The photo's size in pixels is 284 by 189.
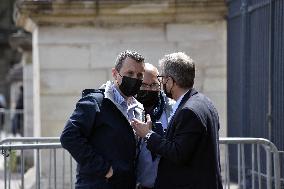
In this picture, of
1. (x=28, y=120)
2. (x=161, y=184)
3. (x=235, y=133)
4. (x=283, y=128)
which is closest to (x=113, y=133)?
(x=161, y=184)

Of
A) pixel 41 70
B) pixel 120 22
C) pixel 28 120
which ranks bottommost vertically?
pixel 28 120

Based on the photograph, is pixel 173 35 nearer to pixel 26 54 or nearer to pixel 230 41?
pixel 230 41

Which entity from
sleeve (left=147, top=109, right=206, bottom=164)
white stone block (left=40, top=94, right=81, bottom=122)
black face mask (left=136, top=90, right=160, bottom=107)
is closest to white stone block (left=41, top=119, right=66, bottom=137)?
white stone block (left=40, top=94, right=81, bottom=122)

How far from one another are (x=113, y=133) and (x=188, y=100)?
49cm

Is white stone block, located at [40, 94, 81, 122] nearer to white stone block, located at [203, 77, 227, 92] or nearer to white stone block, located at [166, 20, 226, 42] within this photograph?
white stone block, located at [166, 20, 226, 42]

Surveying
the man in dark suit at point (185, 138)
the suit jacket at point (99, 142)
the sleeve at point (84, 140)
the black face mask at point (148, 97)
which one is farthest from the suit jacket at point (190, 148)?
the black face mask at point (148, 97)

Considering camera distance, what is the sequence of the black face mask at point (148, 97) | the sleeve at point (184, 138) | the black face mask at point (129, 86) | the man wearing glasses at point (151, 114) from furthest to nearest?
the black face mask at point (148, 97), the man wearing glasses at point (151, 114), the black face mask at point (129, 86), the sleeve at point (184, 138)

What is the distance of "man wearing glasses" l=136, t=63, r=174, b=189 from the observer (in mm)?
4766

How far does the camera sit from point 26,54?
541 inches

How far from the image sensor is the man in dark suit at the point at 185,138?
169 inches

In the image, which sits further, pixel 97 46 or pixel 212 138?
pixel 97 46

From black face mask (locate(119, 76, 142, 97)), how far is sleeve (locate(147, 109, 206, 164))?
0.42 meters

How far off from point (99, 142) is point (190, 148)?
0.57m

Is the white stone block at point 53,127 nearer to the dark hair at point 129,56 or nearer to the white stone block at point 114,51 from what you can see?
the white stone block at point 114,51
